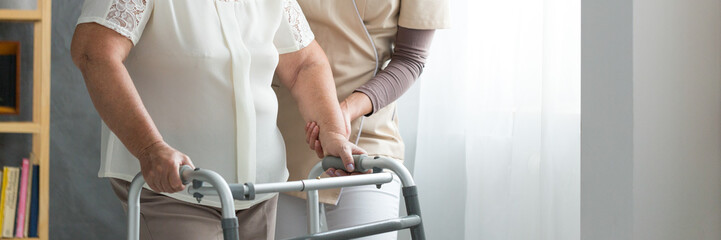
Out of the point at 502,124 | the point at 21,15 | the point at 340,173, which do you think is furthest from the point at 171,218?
the point at 21,15

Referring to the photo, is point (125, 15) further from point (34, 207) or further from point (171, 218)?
point (34, 207)

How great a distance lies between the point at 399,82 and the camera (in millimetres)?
1620

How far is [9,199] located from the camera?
2.19 m

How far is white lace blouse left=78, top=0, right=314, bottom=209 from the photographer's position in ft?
3.74

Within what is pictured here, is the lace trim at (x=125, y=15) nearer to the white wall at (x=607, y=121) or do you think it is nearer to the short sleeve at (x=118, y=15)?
the short sleeve at (x=118, y=15)

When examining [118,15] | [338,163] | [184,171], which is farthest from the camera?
[338,163]

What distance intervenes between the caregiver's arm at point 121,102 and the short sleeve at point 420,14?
0.72 metres

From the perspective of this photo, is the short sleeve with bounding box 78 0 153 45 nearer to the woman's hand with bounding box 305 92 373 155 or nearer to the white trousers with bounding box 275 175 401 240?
the woman's hand with bounding box 305 92 373 155

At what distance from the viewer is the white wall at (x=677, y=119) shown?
4.77ft

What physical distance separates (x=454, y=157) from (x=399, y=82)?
794 millimetres

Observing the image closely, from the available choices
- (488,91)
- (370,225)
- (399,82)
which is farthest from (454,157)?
(370,225)

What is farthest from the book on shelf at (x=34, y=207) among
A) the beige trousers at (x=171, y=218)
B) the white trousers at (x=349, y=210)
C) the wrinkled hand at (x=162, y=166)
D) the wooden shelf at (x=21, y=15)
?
the wrinkled hand at (x=162, y=166)

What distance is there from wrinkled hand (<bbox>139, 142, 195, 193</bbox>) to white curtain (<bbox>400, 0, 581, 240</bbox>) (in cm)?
116

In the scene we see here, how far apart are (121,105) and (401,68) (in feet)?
2.44
